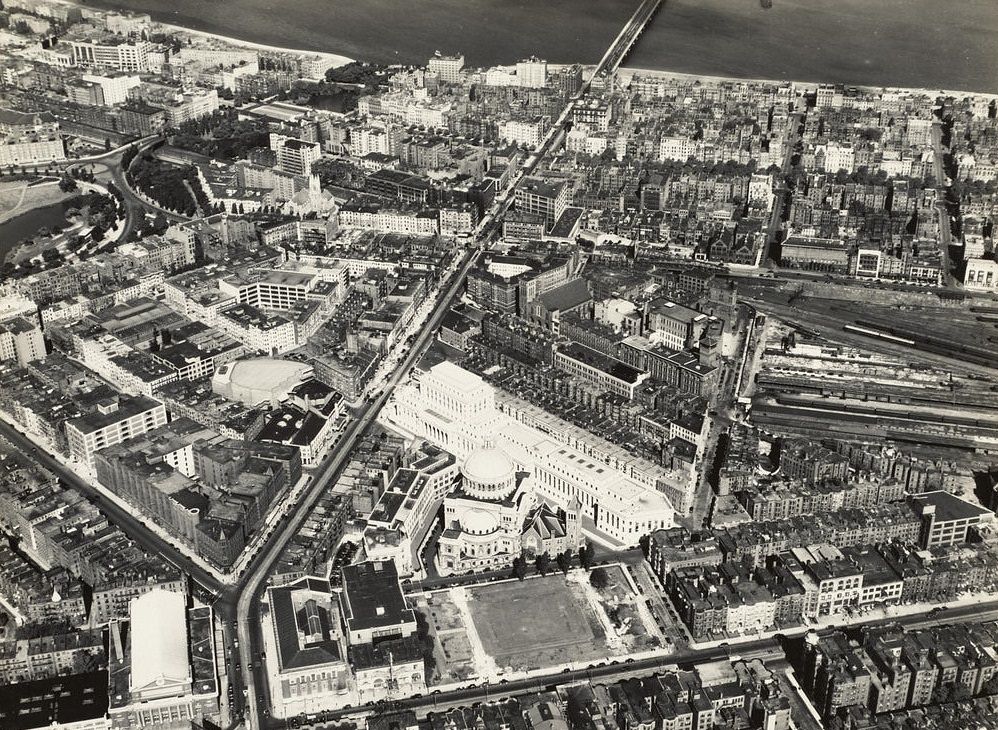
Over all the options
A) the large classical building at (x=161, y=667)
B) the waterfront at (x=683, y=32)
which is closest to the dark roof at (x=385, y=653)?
the large classical building at (x=161, y=667)

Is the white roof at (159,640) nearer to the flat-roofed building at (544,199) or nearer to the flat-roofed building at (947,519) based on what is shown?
the flat-roofed building at (947,519)

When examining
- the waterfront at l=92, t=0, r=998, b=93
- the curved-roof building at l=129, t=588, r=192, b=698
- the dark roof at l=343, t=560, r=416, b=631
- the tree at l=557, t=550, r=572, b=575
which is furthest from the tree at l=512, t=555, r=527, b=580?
the waterfront at l=92, t=0, r=998, b=93

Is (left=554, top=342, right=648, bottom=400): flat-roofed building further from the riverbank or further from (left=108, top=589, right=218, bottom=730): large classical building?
the riverbank

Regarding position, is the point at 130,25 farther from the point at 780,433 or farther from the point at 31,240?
the point at 780,433

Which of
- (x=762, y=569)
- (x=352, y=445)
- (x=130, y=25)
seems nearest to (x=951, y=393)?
(x=762, y=569)

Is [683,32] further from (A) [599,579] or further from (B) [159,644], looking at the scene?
(B) [159,644]

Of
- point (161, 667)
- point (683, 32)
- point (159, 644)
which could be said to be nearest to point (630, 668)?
point (161, 667)

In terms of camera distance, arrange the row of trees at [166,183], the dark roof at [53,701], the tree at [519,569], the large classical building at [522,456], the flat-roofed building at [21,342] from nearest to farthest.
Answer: the dark roof at [53,701], the tree at [519,569], the large classical building at [522,456], the flat-roofed building at [21,342], the row of trees at [166,183]
